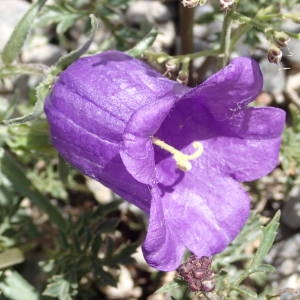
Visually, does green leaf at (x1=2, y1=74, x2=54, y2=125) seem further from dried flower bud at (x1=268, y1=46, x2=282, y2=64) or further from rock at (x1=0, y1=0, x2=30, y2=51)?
rock at (x1=0, y1=0, x2=30, y2=51)

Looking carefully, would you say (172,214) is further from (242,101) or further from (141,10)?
(141,10)

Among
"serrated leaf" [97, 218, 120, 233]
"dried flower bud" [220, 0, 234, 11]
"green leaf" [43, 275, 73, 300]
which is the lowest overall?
"green leaf" [43, 275, 73, 300]

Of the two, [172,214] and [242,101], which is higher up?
[242,101]

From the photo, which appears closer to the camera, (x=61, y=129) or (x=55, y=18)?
(x=61, y=129)

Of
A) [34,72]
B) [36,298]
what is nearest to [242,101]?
[34,72]

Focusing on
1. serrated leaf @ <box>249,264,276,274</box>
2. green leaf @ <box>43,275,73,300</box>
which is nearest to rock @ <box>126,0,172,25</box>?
green leaf @ <box>43,275,73,300</box>
